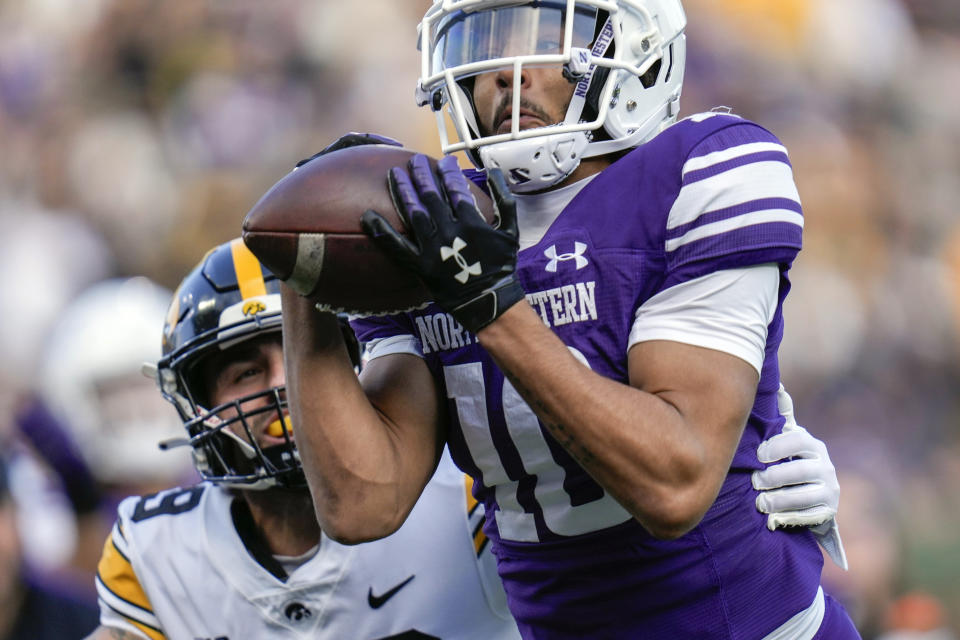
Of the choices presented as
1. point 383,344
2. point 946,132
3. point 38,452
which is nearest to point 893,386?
point 946,132

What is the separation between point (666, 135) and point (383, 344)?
0.53 meters

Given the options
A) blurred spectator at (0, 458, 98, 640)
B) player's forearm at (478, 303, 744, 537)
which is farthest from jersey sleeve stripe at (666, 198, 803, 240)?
blurred spectator at (0, 458, 98, 640)

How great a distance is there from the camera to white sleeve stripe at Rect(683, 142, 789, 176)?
1.54 m

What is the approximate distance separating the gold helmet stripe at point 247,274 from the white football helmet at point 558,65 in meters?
0.71

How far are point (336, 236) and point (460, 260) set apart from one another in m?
0.17

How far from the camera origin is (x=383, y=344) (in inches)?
71.0

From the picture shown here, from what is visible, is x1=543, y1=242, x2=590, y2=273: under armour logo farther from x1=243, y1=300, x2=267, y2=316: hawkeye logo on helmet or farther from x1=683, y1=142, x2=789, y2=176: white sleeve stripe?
x1=243, y1=300, x2=267, y2=316: hawkeye logo on helmet

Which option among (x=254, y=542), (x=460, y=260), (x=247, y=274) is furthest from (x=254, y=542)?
(x=460, y=260)

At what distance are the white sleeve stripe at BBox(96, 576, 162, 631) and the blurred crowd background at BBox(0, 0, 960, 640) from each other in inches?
89.6

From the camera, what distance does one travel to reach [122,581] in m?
2.43

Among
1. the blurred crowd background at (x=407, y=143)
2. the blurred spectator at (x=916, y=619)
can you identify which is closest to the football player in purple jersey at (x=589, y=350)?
the blurred spectator at (x=916, y=619)

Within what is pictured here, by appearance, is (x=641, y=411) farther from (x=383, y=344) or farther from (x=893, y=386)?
(x=893, y=386)

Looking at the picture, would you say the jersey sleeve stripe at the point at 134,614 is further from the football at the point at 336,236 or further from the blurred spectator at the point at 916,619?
the blurred spectator at the point at 916,619

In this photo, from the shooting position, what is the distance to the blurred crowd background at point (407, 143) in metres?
5.01
